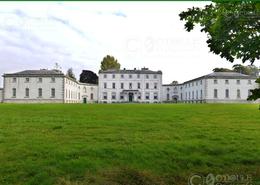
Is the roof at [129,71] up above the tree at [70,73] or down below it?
below

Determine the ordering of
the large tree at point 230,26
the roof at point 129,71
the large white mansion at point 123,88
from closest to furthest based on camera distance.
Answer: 1. the large tree at point 230,26
2. the large white mansion at point 123,88
3. the roof at point 129,71

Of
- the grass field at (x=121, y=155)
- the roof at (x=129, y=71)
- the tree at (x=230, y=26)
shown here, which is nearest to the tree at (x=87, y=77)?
the roof at (x=129, y=71)

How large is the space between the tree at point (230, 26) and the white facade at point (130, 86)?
79.9m

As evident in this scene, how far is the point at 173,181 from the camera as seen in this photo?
23.5 feet

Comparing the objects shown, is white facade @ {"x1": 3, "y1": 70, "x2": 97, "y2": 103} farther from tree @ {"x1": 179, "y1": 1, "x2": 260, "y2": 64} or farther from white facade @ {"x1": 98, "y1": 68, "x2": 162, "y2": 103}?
tree @ {"x1": 179, "y1": 1, "x2": 260, "y2": 64}

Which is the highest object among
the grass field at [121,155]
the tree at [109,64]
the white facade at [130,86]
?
the tree at [109,64]

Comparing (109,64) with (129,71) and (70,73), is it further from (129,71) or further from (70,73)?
(70,73)

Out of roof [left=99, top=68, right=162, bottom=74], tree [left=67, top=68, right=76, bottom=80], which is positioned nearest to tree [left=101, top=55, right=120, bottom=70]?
roof [left=99, top=68, right=162, bottom=74]

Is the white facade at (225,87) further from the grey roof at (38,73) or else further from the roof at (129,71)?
the grey roof at (38,73)

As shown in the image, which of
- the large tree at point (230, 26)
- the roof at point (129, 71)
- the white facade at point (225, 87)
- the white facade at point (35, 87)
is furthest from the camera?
the roof at point (129, 71)

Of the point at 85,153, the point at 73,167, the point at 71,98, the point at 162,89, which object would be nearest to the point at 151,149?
the point at 85,153

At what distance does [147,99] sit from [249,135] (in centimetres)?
7407

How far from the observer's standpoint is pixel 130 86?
285ft

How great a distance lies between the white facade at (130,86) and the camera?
3386 inches
